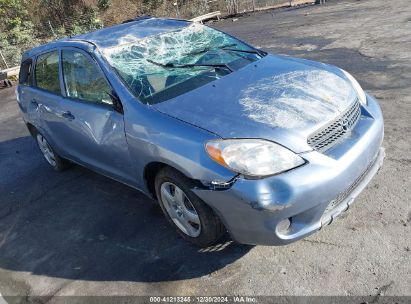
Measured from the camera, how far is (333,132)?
9.90 feet

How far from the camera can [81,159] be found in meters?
4.46

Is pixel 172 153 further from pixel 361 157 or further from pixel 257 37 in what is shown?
pixel 257 37

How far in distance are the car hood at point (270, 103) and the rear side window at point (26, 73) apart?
2.68 meters

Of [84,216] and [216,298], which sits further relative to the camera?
[84,216]

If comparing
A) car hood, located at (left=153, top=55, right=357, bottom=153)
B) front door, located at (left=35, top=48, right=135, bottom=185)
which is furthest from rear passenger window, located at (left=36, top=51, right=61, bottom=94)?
car hood, located at (left=153, top=55, right=357, bottom=153)

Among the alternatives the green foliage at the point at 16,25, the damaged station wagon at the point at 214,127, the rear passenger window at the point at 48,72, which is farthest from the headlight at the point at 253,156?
the green foliage at the point at 16,25

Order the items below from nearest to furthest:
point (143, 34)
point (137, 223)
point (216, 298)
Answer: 1. point (216, 298)
2. point (137, 223)
3. point (143, 34)

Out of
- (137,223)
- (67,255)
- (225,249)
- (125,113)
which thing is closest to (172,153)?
(125,113)

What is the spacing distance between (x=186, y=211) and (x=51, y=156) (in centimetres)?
290

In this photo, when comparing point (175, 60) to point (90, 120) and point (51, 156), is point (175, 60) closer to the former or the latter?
point (90, 120)

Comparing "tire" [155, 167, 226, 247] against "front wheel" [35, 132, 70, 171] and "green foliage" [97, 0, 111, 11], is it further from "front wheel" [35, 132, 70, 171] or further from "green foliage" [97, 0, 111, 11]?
"green foliage" [97, 0, 111, 11]

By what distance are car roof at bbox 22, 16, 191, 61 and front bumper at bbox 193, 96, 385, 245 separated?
1.99 m

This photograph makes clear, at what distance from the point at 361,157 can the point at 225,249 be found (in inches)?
50.9

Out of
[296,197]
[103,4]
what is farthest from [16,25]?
[296,197]
